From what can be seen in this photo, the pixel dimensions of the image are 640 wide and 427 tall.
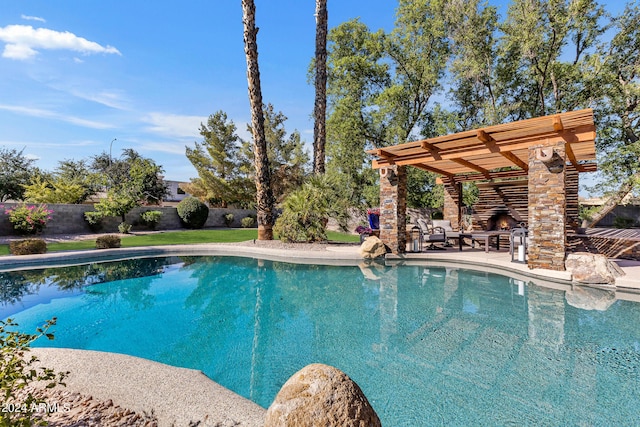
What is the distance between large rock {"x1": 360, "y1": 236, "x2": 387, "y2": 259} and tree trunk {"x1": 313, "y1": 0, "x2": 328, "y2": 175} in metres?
4.66

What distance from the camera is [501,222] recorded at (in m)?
12.9

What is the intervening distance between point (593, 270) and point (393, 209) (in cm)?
547

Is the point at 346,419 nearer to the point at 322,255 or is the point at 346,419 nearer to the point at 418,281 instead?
the point at 418,281

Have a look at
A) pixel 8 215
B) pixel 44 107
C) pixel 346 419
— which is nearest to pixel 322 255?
pixel 346 419

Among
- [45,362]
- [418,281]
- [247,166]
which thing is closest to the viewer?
[45,362]

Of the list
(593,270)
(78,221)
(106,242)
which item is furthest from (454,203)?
(78,221)

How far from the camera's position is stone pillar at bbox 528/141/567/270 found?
7523 mm

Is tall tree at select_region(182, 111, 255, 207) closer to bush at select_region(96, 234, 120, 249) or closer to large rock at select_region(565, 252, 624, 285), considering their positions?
bush at select_region(96, 234, 120, 249)

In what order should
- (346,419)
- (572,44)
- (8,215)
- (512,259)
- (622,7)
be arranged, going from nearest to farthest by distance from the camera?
(346,419), (512,259), (8,215), (622,7), (572,44)

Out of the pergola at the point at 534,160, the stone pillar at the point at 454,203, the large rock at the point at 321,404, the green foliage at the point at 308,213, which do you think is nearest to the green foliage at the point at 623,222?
the pergola at the point at 534,160

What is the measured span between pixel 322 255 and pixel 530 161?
21.7 feet

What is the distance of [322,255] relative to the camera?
10.6 m

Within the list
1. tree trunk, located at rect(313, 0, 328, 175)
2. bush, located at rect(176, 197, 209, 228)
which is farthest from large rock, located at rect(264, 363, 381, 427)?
bush, located at rect(176, 197, 209, 228)

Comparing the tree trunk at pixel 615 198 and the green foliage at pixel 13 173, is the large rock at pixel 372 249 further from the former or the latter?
the green foliage at pixel 13 173
